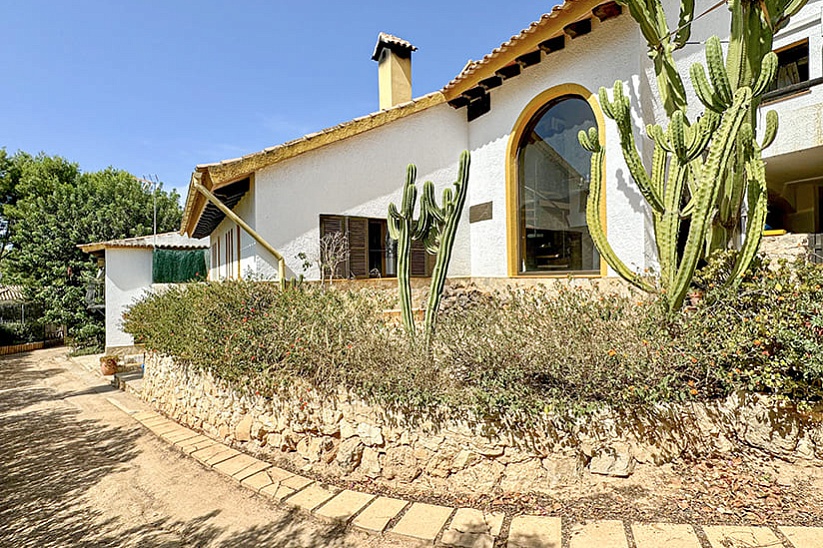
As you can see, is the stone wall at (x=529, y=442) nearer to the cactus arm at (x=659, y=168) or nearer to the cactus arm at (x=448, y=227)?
the cactus arm at (x=448, y=227)

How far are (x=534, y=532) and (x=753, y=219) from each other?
4.81 meters

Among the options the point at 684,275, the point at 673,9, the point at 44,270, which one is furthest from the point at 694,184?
the point at 44,270

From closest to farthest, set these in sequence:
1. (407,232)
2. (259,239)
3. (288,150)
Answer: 1. (407,232)
2. (259,239)
3. (288,150)

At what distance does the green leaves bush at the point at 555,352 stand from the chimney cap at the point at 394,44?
9.65 m

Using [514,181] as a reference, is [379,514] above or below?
below

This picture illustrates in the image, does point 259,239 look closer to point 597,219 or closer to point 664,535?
point 597,219

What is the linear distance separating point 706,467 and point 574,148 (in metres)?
6.94

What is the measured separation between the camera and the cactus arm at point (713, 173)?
5.08 metres

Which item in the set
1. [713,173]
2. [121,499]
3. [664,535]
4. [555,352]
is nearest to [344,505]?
[121,499]

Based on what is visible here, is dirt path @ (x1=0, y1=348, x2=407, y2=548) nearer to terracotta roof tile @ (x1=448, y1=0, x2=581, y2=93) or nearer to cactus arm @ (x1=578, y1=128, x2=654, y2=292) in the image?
cactus arm @ (x1=578, y1=128, x2=654, y2=292)

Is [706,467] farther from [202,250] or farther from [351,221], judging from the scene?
[202,250]

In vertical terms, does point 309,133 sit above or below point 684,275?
above

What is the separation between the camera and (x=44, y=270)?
64.8 ft

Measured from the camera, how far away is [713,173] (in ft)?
16.8
